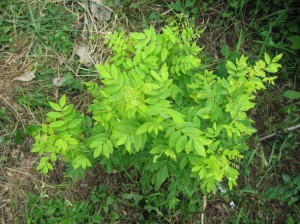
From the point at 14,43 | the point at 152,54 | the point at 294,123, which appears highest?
the point at 152,54

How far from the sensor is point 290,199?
3.40m

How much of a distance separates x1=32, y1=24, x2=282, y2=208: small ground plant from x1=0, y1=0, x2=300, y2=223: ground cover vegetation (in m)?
0.02

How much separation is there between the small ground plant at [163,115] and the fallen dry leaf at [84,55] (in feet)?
4.13

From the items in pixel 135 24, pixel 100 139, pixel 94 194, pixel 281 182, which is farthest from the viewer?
pixel 135 24

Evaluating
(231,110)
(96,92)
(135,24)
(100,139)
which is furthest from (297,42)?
(100,139)

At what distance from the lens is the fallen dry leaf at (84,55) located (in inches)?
143

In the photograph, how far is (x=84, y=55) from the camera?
365 cm

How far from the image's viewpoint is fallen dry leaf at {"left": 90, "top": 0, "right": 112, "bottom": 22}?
3.75 m

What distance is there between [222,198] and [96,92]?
166 cm

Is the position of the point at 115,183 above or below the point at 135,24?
below

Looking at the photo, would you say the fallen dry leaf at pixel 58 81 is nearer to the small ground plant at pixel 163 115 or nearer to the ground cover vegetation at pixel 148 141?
the ground cover vegetation at pixel 148 141

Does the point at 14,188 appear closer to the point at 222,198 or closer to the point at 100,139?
the point at 100,139

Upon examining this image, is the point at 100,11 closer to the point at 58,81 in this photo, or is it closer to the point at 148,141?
the point at 58,81

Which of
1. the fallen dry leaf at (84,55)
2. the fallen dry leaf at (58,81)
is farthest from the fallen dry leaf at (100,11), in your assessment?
the fallen dry leaf at (58,81)
